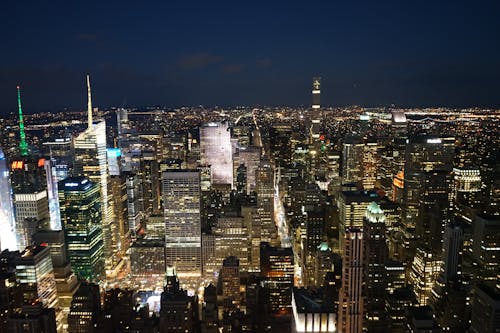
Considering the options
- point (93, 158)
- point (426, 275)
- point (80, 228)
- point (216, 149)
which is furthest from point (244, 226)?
point (216, 149)

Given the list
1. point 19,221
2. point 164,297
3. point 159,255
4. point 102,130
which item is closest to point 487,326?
point 164,297

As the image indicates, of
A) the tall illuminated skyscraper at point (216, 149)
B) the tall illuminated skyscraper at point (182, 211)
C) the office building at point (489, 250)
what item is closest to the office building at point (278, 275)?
the tall illuminated skyscraper at point (182, 211)

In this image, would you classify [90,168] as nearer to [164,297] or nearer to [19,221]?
[19,221]

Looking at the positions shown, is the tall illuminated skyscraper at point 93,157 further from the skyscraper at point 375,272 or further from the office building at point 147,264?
the skyscraper at point 375,272

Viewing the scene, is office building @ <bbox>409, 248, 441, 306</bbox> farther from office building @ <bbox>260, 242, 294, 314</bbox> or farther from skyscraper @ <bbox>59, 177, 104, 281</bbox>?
skyscraper @ <bbox>59, 177, 104, 281</bbox>

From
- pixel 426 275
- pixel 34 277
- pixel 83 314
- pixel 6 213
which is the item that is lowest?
pixel 426 275

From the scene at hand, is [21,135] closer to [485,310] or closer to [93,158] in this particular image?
[93,158]
